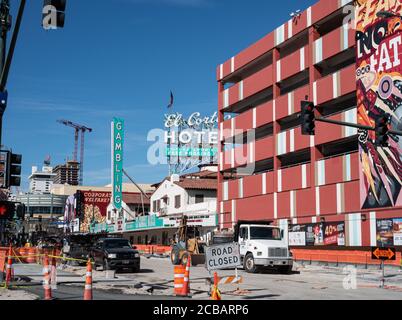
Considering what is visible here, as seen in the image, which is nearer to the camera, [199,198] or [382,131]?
[382,131]

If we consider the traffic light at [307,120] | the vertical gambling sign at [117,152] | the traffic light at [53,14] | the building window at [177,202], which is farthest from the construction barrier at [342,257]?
the vertical gambling sign at [117,152]

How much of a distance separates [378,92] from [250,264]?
14.9 meters

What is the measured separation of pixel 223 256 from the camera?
1717 centimetres

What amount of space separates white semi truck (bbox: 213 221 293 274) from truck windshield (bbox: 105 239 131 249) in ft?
18.8

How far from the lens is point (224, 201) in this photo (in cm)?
5678

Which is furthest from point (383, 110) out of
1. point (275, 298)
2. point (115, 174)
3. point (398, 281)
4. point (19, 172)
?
point (115, 174)

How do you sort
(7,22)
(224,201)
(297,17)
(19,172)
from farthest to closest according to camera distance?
(224,201) → (297,17) → (19,172) → (7,22)

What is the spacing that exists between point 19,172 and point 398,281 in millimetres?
17641

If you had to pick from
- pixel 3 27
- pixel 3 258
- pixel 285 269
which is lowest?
pixel 285 269

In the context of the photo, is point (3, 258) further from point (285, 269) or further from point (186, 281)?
point (285, 269)

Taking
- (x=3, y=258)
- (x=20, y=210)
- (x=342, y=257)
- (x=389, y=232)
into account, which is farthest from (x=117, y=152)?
(x=20, y=210)

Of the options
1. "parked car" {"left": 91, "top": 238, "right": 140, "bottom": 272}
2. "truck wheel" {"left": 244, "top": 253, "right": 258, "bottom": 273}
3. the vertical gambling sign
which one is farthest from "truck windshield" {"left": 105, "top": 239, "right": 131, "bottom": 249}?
the vertical gambling sign

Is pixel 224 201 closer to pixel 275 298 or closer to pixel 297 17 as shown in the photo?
pixel 297 17

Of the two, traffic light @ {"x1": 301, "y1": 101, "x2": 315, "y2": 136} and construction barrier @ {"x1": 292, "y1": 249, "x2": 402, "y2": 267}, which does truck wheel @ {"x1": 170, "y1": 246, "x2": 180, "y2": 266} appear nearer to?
construction barrier @ {"x1": 292, "y1": 249, "x2": 402, "y2": 267}
